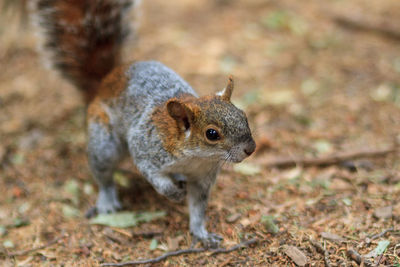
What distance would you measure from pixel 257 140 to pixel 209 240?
1.66 metres

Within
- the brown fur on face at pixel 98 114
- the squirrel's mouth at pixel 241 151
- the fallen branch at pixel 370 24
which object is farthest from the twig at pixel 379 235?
the fallen branch at pixel 370 24

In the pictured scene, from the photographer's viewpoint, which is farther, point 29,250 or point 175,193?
point 29,250

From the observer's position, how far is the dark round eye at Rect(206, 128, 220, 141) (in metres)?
3.00

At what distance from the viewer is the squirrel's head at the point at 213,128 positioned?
2.97 metres

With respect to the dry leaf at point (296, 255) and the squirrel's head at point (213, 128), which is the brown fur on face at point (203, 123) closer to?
the squirrel's head at point (213, 128)

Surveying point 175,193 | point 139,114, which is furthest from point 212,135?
point 139,114

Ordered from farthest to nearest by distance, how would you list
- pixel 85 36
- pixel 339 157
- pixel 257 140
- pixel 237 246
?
1. pixel 257 140
2. pixel 339 157
3. pixel 85 36
4. pixel 237 246

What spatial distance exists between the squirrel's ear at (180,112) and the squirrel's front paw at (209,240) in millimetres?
919

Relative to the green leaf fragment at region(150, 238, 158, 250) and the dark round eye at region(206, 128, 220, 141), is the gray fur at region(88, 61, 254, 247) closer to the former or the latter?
the dark round eye at region(206, 128, 220, 141)

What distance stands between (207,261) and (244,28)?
4868 mm

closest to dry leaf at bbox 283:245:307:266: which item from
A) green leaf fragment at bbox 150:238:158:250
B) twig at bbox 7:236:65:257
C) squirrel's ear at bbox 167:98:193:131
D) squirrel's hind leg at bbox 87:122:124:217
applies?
green leaf fragment at bbox 150:238:158:250

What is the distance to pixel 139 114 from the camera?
3.68 metres

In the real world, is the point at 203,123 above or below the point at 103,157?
above

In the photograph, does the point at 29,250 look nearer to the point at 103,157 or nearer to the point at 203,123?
the point at 103,157
